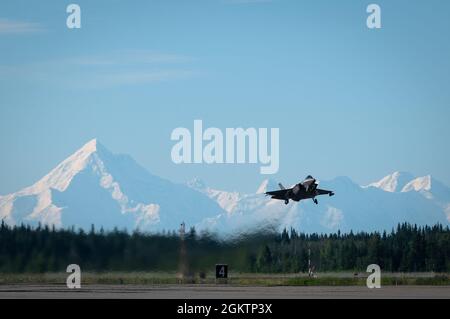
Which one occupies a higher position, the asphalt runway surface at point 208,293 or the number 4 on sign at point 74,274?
the number 4 on sign at point 74,274

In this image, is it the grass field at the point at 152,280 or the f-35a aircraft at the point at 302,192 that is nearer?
the grass field at the point at 152,280

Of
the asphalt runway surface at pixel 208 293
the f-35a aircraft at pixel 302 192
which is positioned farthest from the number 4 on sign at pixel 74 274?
the f-35a aircraft at pixel 302 192

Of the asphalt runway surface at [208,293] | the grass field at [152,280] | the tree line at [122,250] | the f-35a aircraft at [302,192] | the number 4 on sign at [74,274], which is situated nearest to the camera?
the asphalt runway surface at [208,293]

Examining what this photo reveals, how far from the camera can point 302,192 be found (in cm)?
12875

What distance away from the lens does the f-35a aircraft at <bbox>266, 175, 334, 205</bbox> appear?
12694 centimetres

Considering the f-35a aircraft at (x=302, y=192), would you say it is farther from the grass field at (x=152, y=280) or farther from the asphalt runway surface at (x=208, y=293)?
the asphalt runway surface at (x=208, y=293)

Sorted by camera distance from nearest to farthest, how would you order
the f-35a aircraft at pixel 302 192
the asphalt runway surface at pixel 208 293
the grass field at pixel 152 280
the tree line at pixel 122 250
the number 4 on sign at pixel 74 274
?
the asphalt runway surface at pixel 208 293 → the number 4 on sign at pixel 74 274 → the grass field at pixel 152 280 → the tree line at pixel 122 250 → the f-35a aircraft at pixel 302 192

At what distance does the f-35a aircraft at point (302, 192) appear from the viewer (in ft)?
416

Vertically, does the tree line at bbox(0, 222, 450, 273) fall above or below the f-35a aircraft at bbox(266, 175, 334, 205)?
below

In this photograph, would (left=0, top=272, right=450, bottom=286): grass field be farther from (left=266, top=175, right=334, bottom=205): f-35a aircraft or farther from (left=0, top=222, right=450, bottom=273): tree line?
(left=266, top=175, right=334, bottom=205): f-35a aircraft

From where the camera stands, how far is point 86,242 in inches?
4286

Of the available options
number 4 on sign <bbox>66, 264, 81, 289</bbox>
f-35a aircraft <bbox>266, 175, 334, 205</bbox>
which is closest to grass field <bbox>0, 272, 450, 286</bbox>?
number 4 on sign <bbox>66, 264, 81, 289</bbox>

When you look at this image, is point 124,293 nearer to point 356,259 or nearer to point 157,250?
point 157,250
